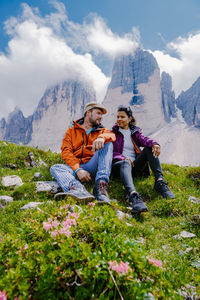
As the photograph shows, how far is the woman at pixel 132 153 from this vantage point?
5.86m

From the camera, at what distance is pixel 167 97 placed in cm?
A: 18488

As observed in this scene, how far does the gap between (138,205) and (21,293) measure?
3.47 meters

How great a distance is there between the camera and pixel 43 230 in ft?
7.67

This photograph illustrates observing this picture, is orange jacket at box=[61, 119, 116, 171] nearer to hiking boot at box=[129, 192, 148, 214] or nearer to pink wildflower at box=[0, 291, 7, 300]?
hiking boot at box=[129, 192, 148, 214]

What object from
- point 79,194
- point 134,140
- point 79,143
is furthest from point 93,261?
point 134,140

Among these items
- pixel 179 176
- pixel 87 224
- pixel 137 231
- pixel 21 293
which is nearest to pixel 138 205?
pixel 137 231

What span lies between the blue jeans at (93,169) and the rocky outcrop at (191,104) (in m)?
169

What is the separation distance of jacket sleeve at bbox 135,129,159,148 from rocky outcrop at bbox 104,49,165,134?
545 ft

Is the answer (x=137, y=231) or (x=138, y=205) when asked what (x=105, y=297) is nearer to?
(x=137, y=231)

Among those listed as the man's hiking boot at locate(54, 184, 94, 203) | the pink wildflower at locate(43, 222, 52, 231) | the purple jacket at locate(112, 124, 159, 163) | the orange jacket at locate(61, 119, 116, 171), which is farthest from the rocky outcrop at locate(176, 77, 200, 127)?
the pink wildflower at locate(43, 222, 52, 231)

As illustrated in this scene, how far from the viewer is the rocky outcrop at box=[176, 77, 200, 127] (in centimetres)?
16002

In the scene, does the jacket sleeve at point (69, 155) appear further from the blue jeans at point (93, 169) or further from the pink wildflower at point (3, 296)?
the pink wildflower at point (3, 296)

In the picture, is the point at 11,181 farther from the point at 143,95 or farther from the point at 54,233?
the point at 143,95

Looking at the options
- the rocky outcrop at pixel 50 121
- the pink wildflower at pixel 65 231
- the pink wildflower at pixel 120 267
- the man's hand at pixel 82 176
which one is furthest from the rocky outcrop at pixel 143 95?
the pink wildflower at pixel 120 267
